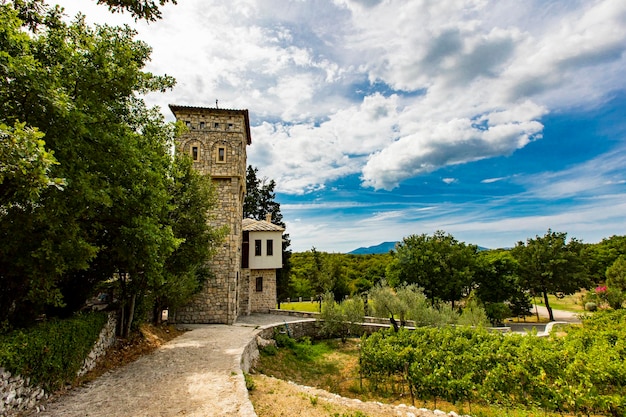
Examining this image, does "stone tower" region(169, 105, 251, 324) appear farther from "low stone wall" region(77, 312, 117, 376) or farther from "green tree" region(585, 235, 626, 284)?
"green tree" region(585, 235, 626, 284)

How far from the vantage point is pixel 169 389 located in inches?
269

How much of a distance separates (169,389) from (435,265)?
26463mm

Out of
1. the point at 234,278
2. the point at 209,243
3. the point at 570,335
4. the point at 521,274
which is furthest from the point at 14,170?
the point at 521,274

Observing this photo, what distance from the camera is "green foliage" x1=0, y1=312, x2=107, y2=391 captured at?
535 cm

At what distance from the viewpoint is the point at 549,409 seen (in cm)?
709

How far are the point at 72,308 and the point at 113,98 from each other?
19.5ft

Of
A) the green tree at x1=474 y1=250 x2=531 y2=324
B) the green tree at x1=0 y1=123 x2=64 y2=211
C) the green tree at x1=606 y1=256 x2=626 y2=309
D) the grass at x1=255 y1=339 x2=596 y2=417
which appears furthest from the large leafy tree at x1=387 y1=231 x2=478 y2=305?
the green tree at x1=0 y1=123 x2=64 y2=211

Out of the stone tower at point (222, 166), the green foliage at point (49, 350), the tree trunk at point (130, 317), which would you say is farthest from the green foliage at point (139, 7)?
the stone tower at point (222, 166)

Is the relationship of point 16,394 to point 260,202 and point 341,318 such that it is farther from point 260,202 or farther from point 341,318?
point 260,202

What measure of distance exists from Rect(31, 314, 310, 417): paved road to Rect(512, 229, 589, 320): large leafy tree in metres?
31.7

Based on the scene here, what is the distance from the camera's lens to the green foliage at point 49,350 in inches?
211

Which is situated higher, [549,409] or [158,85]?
[158,85]

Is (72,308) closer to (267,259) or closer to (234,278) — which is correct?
(234,278)

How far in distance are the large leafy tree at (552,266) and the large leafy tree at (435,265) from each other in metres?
5.65
